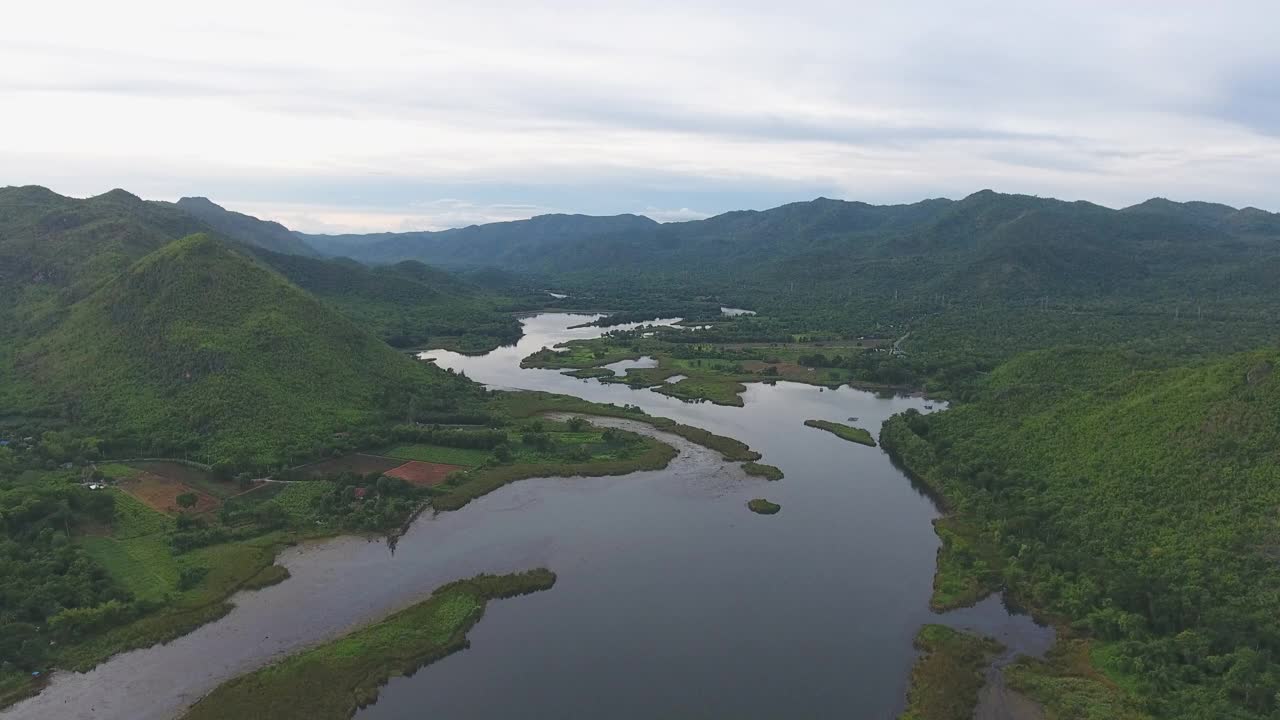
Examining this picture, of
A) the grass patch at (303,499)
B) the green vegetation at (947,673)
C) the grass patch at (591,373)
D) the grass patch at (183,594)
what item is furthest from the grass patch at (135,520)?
the grass patch at (591,373)

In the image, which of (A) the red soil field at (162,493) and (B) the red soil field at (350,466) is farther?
(B) the red soil field at (350,466)

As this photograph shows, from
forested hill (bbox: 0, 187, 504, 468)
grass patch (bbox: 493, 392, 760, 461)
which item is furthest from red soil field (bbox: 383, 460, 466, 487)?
grass patch (bbox: 493, 392, 760, 461)

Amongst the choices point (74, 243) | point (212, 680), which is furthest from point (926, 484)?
point (74, 243)

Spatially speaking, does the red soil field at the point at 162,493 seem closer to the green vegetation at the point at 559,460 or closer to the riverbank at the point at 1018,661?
the green vegetation at the point at 559,460

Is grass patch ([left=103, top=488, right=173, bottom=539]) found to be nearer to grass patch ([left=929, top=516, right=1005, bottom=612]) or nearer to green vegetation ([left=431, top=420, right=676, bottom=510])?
green vegetation ([left=431, top=420, right=676, bottom=510])

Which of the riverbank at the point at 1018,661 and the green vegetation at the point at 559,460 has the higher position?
the green vegetation at the point at 559,460

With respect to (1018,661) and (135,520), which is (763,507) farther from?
(135,520)

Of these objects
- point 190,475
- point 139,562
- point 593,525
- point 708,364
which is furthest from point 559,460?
point 708,364
